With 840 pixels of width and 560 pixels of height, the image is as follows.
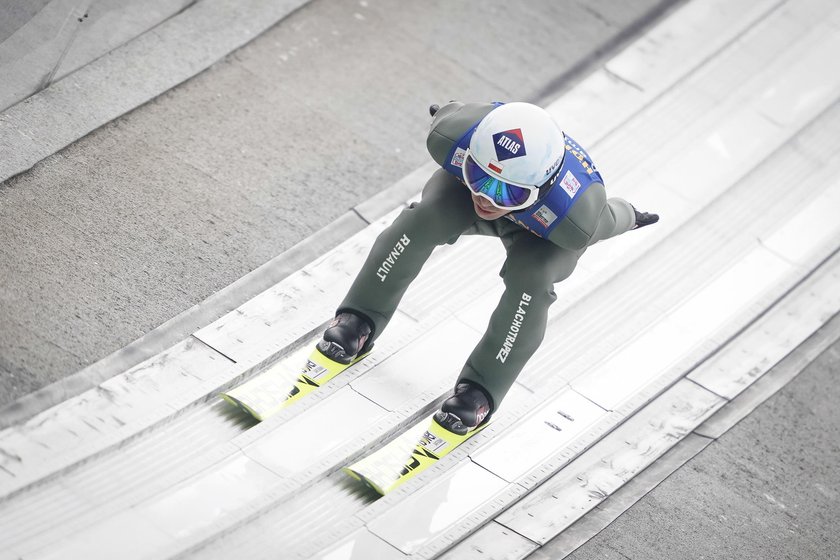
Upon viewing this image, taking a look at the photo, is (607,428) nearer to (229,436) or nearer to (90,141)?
(229,436)

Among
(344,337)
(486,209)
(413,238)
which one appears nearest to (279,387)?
(344,337)

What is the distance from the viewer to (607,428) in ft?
17.8

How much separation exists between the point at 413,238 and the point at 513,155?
66 cm

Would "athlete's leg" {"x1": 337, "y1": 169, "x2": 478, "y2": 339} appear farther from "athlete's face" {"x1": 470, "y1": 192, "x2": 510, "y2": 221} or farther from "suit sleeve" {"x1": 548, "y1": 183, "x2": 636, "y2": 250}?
"suit sleeve" {"x1": 548, "y1": 183, "x2": 636, "y2": 250}

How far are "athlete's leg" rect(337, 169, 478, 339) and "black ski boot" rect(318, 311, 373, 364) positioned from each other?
11 cm

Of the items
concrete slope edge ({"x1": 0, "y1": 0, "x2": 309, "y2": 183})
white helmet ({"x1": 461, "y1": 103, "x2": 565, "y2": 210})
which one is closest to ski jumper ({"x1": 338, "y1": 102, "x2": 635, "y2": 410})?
white helmet ({"x1": 461, "y1": 103, "x2": 565, "y2": 210})

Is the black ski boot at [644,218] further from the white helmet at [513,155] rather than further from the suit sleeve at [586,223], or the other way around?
the white helmet at [513,155]

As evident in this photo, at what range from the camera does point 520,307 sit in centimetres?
483

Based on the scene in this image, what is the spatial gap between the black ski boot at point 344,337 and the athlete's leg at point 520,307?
0.53m

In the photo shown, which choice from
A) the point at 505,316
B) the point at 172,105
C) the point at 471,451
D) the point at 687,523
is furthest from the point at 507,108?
the point at 172,105

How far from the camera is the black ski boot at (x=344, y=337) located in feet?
16.9

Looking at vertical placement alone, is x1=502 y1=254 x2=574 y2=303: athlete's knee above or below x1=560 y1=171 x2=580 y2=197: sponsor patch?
below

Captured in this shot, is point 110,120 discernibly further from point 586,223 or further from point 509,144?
point 586,223

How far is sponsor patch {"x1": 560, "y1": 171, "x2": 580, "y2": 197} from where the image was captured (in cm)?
467
